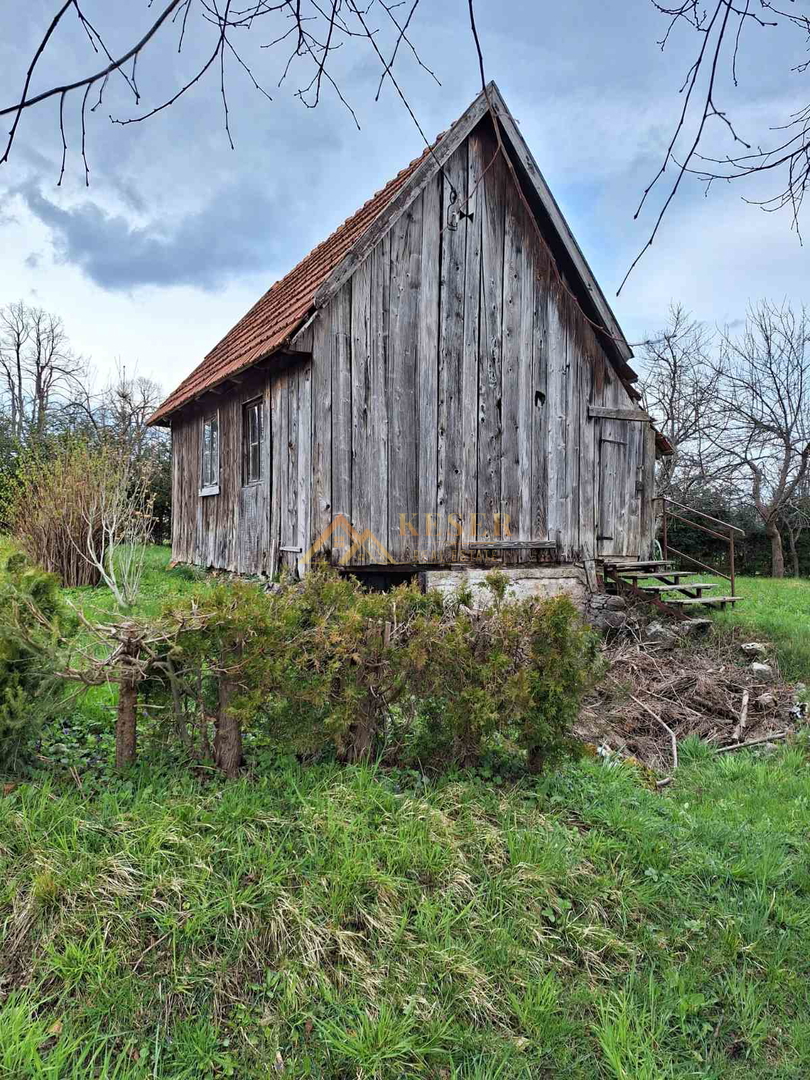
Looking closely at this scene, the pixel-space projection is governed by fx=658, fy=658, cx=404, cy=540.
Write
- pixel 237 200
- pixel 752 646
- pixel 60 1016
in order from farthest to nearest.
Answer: pixel 752 646 → pixel 237 200 → pixel 60 1016

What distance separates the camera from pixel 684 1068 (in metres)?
2.54

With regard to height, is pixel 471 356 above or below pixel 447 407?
above

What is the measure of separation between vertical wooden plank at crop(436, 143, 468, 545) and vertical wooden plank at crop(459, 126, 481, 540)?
0.10ft

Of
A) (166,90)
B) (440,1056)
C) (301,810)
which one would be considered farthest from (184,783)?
(166,90)

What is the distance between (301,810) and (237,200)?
4.89 meters

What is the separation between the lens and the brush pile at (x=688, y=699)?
21.2 feet

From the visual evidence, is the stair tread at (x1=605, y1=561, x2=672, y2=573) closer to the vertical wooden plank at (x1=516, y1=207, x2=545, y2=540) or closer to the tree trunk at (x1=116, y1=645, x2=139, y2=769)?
the vertical wooden plank at (x1=516, y1=207, x2=545, y2=540)

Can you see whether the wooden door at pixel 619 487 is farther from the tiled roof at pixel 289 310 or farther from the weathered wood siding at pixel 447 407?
the tiled roof at pixel 289 310

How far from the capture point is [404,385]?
8.22 metres

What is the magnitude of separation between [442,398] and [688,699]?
4759 millimetres

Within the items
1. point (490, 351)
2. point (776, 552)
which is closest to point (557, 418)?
point (490, 351)

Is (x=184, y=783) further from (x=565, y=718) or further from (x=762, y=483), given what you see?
(x=762, y=483)

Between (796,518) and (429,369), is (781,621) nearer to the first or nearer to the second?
(429,369)

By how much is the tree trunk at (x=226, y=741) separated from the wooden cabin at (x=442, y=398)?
164 inches
